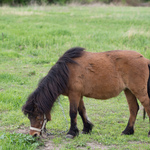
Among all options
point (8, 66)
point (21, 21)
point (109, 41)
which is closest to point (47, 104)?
point (8, 66)

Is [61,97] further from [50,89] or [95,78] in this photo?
[50,89]

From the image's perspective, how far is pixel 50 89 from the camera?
4.75 m

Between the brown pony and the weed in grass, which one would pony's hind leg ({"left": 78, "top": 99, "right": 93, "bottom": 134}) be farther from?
the weed in grass

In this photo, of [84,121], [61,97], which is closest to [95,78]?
[84,121]

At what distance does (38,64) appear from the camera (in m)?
10.4

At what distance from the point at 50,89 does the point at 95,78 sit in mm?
969

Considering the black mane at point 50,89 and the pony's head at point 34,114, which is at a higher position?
the black mane at point 50,89

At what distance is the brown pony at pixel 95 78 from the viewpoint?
4891mm

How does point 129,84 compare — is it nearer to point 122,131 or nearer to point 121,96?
point 122,131

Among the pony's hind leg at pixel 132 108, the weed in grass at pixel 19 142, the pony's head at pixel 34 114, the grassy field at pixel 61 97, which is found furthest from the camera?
the pony's hind leg at pixel 132 108

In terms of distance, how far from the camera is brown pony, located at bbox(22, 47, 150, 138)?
489cm

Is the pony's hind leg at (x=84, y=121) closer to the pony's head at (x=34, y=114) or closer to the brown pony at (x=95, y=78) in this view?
A: the brown pony at (x=95, y=78)

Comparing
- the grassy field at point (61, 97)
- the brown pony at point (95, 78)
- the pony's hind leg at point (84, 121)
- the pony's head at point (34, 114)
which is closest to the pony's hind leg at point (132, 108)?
the brown pony at point (95, 78)

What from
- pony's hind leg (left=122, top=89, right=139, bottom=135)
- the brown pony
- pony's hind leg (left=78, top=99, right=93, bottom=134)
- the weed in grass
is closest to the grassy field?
the weed in grass
